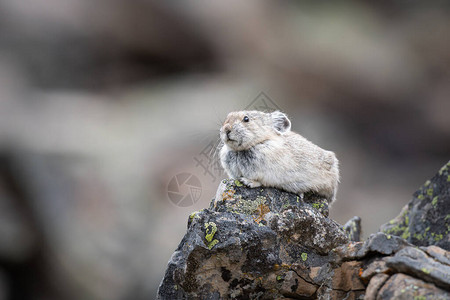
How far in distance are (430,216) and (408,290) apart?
366cm

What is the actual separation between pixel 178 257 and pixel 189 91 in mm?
18419

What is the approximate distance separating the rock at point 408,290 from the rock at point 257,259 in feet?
1.69

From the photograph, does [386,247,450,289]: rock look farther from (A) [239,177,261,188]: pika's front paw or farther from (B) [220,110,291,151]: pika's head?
(B) [220,110,291,151]: pika's head

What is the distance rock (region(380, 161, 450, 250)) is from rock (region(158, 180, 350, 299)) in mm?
2391

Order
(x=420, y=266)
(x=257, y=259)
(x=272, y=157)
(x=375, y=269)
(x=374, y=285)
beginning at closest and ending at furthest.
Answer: (x=420, y=266)
(x=374, y=285)
(x=375, y=269)
(x=257, y=259)
(x=272, y=157)

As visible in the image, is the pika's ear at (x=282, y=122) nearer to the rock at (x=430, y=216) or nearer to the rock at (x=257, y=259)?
→ the rock at (x=257, y=259)

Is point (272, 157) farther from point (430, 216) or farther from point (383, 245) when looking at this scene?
point (430, 216)

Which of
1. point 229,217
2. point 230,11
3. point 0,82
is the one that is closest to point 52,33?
Result: point 0,82

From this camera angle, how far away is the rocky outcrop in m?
5.64

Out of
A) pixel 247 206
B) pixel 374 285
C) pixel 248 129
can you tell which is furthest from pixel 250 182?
pixel 374 285

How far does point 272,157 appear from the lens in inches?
314

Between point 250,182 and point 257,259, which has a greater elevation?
point 250,182

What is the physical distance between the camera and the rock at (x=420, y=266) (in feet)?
16.8

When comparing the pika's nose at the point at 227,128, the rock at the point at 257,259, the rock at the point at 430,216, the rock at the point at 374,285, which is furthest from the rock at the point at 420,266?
the pika's nose at the point at 227,128
